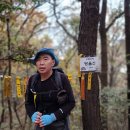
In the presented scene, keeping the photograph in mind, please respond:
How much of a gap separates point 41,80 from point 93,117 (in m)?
1.27

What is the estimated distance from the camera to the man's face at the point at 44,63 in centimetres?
505

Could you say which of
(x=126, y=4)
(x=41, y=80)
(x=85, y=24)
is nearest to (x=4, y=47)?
(x=126, y=4)

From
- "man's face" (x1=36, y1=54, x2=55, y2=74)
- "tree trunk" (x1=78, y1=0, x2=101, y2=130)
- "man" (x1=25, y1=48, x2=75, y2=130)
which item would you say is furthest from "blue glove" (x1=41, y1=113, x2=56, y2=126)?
"tree trunk" (x1=78, y1=0, x2=101, y2=130)

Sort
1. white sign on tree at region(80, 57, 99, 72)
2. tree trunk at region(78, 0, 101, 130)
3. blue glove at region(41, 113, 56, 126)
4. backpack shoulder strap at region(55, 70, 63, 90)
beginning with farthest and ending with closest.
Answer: tree trunk at region(78, 0, 101, 130)
white sign on tree at region(80, 57, 99, 72)
backpack shoulder strap at region(55, 70, 63, 90)
blue glove at region(41, 113, 56, 126)

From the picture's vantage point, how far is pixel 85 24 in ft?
19.8

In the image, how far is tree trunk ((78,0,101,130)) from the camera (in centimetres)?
594

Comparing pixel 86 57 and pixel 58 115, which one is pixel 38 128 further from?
pixel 86 57

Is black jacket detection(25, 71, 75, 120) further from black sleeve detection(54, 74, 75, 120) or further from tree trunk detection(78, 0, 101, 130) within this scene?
tree trunk detection(78, 0, 101, 130)

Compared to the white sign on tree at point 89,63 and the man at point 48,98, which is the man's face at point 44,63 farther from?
the white sign on tree at point 89,63

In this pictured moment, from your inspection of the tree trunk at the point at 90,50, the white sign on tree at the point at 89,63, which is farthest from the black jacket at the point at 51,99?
the tree trunk at the point at 90,50

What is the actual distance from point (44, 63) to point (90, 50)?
115 centimetres

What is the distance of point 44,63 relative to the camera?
5.06 m

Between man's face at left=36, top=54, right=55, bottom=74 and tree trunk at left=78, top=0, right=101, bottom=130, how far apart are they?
100 cm

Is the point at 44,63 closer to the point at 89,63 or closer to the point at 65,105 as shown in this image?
the point at 65,105
